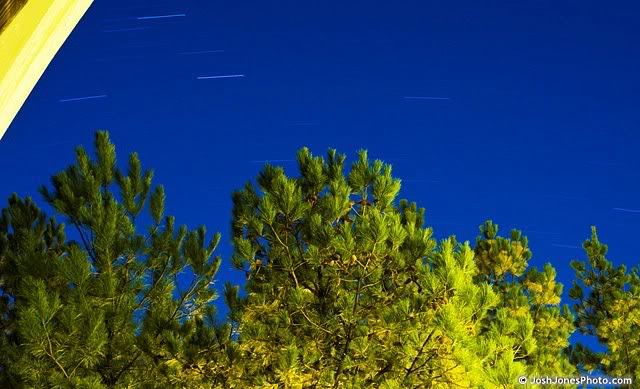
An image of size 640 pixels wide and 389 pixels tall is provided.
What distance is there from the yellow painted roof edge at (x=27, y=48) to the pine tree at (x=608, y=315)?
1252cm

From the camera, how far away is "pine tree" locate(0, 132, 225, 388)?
512 centimetres

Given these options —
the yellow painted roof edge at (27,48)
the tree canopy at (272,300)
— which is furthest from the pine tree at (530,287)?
the yellow painted roof edge at (27,48)

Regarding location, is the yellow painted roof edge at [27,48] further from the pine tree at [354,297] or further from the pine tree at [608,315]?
the pine tree at [608,315]

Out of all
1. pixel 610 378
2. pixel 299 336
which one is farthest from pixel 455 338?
pixel 610 378

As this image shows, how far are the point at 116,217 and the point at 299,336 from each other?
89.9 inches

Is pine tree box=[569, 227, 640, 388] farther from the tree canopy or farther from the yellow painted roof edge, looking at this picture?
the yellow painted roof edge

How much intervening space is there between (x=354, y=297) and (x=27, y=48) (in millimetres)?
5003

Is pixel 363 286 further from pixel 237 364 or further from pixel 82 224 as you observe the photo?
pixel 82 224

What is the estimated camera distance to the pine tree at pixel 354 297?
191 inches

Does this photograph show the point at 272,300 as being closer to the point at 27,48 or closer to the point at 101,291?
the point at 101,291

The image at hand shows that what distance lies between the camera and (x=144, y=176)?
693 cm

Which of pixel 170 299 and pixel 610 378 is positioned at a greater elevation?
pixel 170 299

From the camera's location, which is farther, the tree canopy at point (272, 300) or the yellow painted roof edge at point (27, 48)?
the tree canopy at point (272, 300)

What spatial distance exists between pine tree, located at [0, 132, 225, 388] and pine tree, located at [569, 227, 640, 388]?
8.34m
